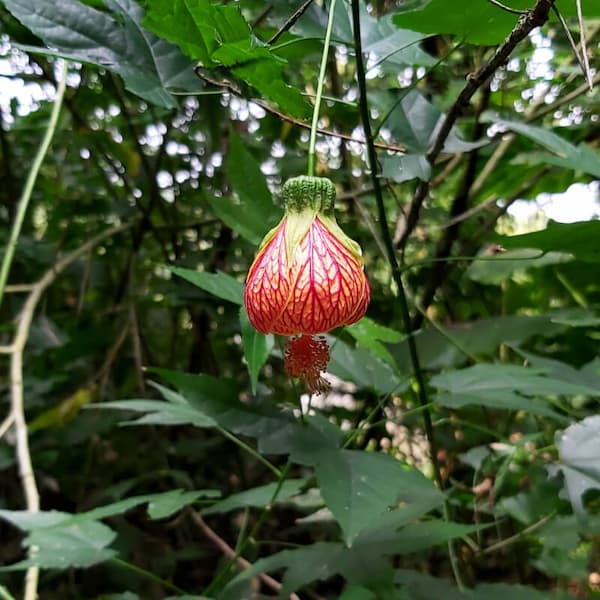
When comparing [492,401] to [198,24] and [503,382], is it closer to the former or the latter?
[503,382]

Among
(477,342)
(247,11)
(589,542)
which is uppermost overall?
(247,11)

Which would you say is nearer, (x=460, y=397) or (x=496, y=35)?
(x=496, y=35)

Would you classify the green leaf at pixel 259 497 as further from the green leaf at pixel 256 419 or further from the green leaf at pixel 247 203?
the green leaf at pixel 247 203

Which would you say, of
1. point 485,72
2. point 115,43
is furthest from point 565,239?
point 115,43

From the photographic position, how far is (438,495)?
0.59 meters

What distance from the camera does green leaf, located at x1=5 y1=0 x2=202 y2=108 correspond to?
1.47 feet

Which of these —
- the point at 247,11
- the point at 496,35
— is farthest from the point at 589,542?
the point at 247,11

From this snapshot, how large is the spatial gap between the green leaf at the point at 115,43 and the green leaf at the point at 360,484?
294mm

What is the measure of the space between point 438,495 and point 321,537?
1.87ft

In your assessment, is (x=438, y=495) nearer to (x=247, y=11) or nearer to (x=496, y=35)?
(x=496, y=35)

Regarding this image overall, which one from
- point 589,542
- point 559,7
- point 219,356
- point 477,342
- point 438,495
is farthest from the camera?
point 219,356

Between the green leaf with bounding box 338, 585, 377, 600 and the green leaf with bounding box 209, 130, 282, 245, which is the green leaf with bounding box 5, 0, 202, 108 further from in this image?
the green leaf with bounding box 338, 585, 377, 600

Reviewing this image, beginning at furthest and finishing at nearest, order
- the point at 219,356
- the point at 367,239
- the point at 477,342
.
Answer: the point at 219,356
the point at 367,239
the point at 477,342

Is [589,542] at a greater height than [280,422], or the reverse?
[280,422]
